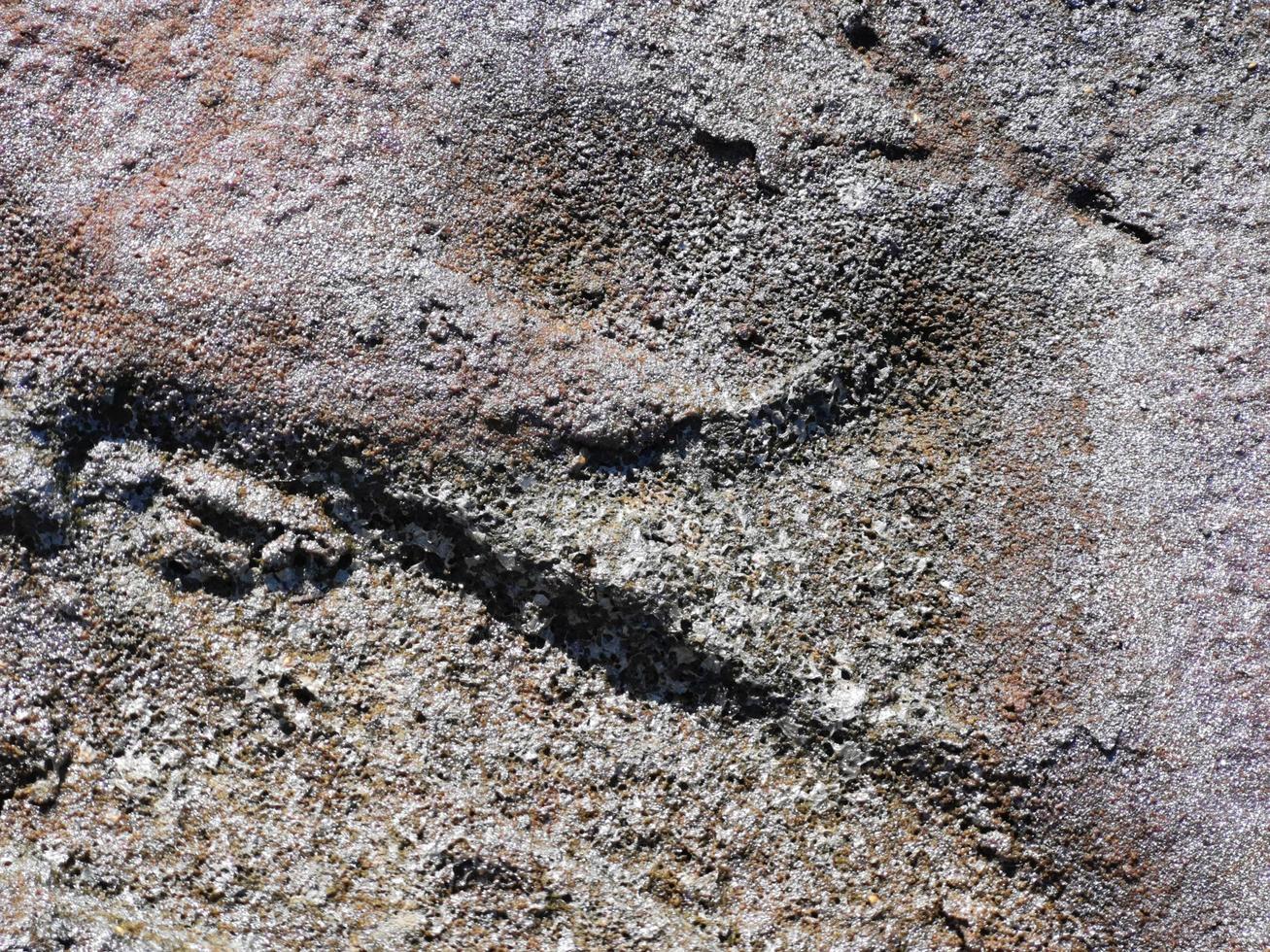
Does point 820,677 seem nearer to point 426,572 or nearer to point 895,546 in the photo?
point 895,546

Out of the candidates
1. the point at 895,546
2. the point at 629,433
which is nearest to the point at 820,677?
the point at 895,546

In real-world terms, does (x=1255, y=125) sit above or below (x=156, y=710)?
above

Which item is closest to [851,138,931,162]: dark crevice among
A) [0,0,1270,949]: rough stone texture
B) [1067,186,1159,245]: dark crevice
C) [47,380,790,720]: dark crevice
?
[0,0,1270,949]: rough stone texture

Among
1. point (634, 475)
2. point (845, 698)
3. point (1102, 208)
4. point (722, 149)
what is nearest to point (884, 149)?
point (722, 149)

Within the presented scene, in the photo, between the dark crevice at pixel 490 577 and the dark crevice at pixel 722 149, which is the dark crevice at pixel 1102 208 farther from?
the dark crevice at pixel 490 577

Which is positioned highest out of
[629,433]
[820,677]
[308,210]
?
[308,210]

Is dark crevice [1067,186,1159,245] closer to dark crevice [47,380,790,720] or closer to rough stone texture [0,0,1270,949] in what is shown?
rough stone texture [0,0,1270,949]

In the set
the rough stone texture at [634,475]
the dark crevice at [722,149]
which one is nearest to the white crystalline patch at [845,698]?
the rough stone texture at [634,475]

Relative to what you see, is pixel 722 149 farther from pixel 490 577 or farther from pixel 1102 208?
pixel 490 577

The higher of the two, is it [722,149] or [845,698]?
[722,149]
